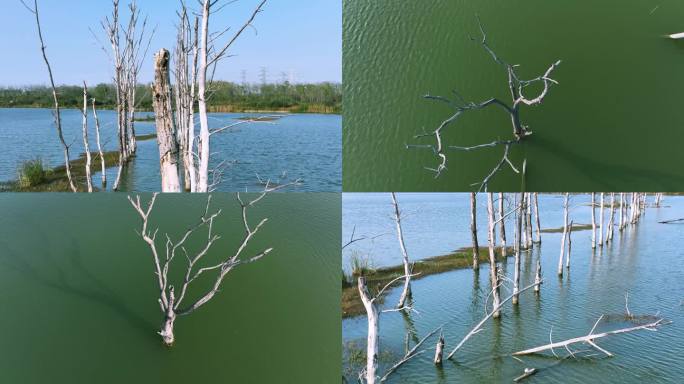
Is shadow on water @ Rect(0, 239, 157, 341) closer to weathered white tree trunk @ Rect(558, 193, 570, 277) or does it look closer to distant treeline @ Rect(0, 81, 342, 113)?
distant treeline @ Rect(0, 81, 342, 113)

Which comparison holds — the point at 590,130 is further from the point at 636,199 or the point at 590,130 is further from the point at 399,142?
the point at 636,199

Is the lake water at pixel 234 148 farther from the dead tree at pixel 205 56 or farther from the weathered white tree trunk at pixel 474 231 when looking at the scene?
the weathered white tree trunk at pixel 474 231

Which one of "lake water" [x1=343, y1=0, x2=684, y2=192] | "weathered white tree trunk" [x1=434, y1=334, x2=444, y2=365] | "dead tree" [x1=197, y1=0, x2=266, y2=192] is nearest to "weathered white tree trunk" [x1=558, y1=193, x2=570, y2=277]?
"lake water" [x1=343, y1=0, x2=684, y2=192]

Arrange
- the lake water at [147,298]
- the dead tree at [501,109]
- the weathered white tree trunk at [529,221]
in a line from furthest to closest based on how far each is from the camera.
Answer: the weathered white tree trunk at [529,221] < the lake water at [147,298] < the dead tree at [501,109]

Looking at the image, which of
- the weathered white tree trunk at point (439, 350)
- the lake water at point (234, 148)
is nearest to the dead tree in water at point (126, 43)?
the lake water at point (234, 148)

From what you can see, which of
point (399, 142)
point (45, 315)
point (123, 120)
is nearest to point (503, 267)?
point (399, 142)

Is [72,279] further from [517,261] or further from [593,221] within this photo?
[593,221]

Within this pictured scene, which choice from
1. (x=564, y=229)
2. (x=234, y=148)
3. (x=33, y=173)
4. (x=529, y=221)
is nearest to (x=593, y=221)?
(x=564, y=229)
